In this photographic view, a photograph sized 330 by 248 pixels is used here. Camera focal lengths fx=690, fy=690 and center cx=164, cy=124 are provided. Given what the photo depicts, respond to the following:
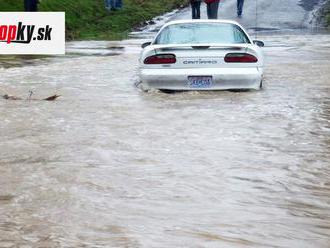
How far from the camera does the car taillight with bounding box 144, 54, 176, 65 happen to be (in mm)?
11180

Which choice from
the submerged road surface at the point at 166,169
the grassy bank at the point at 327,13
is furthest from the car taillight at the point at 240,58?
the grassy bank at the point at 327,13

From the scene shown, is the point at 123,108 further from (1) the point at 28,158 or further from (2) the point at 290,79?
(2) the point at 290,79

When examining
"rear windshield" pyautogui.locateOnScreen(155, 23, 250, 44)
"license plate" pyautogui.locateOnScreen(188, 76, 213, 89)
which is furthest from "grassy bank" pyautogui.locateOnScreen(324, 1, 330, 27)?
"license plate" pyautogui.locateOnScreen(188, 76, 213, 89)

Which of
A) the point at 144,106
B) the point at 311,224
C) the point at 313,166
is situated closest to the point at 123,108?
the point at 144,106

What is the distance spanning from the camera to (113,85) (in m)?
12.7

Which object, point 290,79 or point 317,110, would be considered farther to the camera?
point 290,79

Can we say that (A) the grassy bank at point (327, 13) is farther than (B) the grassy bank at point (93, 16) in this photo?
Yes

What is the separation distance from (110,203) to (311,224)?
1.52 meters

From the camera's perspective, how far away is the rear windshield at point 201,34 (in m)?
11.5

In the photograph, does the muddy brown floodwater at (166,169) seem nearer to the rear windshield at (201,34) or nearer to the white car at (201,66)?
the white car at (201,66)

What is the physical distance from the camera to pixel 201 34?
38.1 feet

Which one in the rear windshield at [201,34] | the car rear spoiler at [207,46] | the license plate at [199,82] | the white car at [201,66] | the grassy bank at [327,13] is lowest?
the grassy bank at [327,13]

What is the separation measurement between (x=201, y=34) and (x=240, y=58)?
34.5 inches

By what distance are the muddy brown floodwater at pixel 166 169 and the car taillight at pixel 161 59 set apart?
0.54 metres
